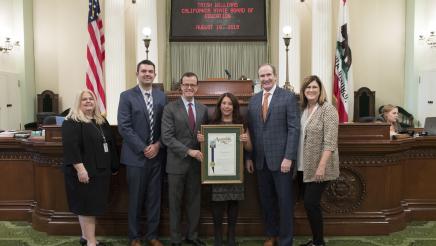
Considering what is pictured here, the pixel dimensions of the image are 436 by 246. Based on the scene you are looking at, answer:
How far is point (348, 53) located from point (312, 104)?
22.6 feet

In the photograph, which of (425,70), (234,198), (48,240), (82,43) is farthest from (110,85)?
(425,70)

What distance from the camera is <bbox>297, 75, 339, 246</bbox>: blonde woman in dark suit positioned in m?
3.86

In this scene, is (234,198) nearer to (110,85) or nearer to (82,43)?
(110,85)

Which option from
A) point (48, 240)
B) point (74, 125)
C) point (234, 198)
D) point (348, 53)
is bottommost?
point (48, 240)

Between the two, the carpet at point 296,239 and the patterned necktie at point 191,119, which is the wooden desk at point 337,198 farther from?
the patterned necktie at point 191,119

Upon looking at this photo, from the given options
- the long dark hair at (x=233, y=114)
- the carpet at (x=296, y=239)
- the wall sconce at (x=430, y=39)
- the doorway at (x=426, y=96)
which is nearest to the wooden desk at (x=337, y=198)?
the carpet at (x=296, y=239)

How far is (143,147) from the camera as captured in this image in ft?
13.4

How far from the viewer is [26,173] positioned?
17.9 feet

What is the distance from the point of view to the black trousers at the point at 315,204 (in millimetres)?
3973

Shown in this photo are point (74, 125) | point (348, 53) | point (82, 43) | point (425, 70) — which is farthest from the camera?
point (82, 43)

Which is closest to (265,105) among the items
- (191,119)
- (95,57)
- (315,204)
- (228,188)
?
(191,119)

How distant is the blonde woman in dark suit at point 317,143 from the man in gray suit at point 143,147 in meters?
1.54

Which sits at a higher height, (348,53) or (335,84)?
(348,53)

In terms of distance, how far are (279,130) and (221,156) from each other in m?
0.64
